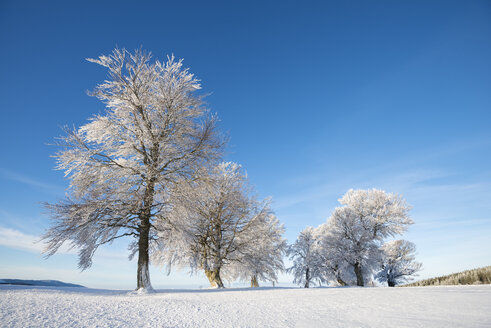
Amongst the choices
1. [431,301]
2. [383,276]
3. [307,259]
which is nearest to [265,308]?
[431,301]

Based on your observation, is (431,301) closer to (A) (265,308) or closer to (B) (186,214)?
(A) (265,308)

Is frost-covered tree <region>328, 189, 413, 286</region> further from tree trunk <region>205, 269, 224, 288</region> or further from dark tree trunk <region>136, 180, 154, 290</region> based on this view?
dark tree trunk <region>136, 180, 154, 290</region>

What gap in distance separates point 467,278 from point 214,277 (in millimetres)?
13609

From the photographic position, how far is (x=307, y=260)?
3431cm

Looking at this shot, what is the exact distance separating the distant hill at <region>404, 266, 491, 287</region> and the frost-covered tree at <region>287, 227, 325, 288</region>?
21.1m

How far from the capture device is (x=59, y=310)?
16.0ft

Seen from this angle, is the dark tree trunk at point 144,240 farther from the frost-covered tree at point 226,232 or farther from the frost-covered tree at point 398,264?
the frost-covered tree at point 398,264

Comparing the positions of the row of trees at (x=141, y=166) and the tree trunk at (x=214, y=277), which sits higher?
the row of trees at (x=141, y=166)

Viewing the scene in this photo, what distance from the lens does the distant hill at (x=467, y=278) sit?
36.5 feet

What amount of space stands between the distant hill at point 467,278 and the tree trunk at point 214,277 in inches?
467

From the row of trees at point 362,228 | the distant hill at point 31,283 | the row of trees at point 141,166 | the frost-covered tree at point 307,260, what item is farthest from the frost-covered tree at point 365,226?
the distant hill at point 31,283

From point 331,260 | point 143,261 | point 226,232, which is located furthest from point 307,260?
point 143,261

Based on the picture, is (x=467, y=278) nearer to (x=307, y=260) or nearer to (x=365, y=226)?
(x=365, y=226)

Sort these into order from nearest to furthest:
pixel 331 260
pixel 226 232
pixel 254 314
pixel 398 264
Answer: pixel 254 314
pixel 226 232
pixel 331 260
pixel 398 264
